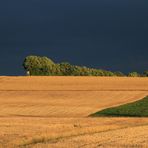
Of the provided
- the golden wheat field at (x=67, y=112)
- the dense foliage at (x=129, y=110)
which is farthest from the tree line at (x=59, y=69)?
the dense foliage at (x=129, y=110)

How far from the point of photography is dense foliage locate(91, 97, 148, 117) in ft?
153

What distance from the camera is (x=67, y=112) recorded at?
47781mm

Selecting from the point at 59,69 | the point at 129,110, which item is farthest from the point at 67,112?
the point at 59,69

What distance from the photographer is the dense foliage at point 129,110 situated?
46500 millimetres

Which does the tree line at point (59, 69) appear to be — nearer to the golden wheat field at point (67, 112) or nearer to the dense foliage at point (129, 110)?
the golden wheat field at point (67, 112)

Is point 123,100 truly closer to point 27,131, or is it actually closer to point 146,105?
point 146,105

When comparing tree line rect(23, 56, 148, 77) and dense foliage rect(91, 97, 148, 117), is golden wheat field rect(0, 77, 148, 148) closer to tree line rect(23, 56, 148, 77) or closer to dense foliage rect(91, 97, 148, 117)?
dense foliage rect(91, 97, 148, 117)

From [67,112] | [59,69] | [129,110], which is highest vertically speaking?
[59,69]

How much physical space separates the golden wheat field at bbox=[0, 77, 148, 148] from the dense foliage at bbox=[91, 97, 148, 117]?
1359 millimetres

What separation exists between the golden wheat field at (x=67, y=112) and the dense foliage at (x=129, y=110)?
136 cm

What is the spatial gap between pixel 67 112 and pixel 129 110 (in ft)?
18.3

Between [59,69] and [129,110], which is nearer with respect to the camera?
[129,110]

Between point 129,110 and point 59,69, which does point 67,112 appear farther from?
point 59,69

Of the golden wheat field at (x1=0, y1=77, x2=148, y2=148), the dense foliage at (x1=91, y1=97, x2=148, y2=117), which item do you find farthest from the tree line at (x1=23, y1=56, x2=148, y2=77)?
the dense foliage at (x1=91, y1=97, x2=148, y2=117)
